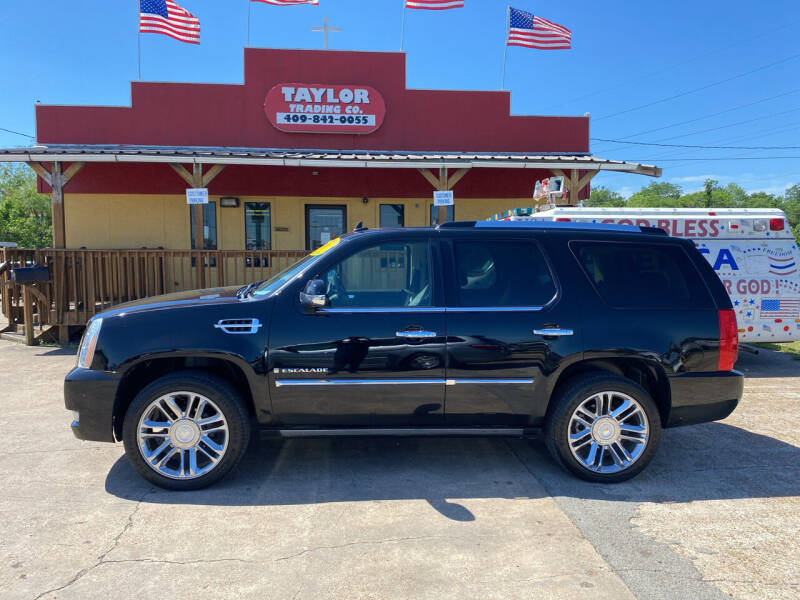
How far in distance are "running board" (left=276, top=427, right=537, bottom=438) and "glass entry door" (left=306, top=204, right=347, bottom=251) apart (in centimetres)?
1012

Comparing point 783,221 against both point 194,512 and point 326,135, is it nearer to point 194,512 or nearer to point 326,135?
point 194,512

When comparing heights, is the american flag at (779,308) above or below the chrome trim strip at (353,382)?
above

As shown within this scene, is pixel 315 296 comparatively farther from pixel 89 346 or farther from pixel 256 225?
→ pixel 256 225

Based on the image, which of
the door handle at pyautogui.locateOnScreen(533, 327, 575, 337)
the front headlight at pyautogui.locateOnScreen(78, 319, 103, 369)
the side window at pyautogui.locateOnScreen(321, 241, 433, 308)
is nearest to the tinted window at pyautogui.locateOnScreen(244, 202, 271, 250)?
the side window at pyautogui.locateOnScreen(321, 241, 433, 308)

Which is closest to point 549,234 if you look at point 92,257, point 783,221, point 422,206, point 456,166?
point 783,221

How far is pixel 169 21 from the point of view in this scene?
1320 cm

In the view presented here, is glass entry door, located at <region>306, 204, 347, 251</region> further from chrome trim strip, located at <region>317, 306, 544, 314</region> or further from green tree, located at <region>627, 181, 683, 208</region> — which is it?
green tree, located at <region>627, 181, 683, 208</region>

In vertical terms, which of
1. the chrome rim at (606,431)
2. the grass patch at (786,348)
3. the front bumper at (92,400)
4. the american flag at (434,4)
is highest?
the american flag at (434,4)

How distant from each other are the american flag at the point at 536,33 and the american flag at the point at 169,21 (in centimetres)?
756

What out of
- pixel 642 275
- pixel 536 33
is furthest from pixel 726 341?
pixel 536 33

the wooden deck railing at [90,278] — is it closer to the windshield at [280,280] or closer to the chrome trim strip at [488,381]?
the windshield at [280,280]

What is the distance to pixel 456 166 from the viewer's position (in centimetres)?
1112

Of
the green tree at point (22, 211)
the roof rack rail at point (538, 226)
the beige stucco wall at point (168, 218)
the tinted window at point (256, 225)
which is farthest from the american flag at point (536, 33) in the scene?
the green tree at point (22, 211)

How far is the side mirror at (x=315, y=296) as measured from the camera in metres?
3.82
